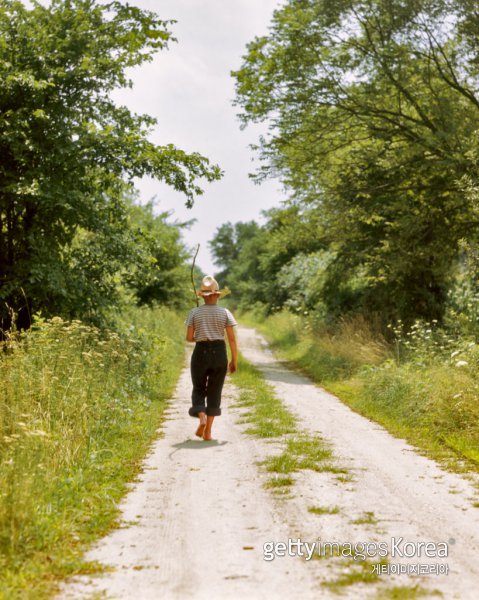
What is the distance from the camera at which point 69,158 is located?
38.8 ft

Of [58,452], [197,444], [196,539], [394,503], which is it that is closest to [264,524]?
[196,539]

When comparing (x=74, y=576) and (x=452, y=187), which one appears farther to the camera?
(x=452, y=187)

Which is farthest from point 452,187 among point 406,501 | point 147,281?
point 406,501

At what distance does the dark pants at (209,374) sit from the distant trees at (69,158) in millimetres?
4040

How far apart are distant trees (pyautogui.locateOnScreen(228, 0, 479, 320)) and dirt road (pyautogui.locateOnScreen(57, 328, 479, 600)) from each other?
32.8 ft

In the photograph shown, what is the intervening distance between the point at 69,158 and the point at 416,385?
753cm

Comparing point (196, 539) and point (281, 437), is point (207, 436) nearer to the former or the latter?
point (281, 437)

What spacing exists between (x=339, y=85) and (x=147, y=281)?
25.4ft

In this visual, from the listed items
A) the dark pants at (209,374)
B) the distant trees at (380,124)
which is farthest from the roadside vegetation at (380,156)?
the dark pants at (209,374)

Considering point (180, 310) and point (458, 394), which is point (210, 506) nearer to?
point (458, 394)

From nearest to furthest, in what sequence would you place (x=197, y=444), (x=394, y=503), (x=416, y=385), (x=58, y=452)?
(x=394, y=503) → (x=58, y=452) → (x=197, y=444) → (x=416, y=385)

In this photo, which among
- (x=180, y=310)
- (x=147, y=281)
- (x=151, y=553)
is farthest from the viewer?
(x=180, y=310)

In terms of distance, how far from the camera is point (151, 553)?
14.2 feet

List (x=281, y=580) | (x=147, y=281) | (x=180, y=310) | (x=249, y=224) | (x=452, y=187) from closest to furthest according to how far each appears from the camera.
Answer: (x=281, y=580), (x=147, y=281), (x=452, y=187), (x=180, y=310), (x=249, y=224)
